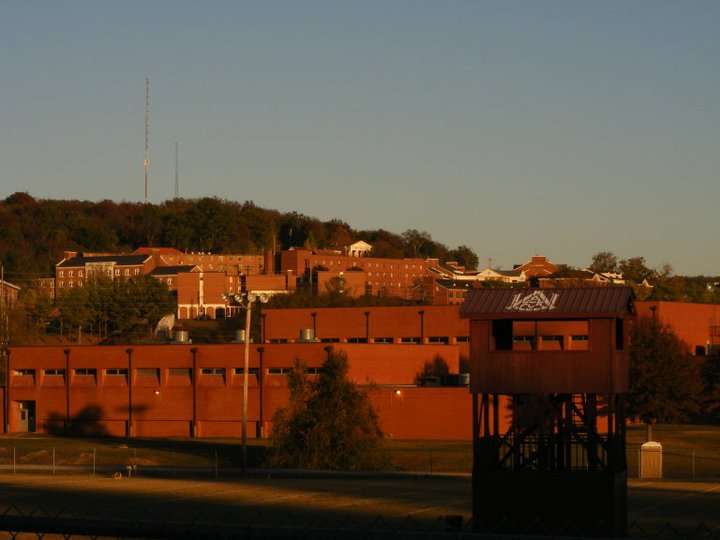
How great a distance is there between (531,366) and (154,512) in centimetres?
1348

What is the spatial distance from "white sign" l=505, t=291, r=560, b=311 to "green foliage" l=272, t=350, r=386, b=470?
98.2ft

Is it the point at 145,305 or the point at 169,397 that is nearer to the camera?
the point at 169,397

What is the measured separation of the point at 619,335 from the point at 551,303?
8.81ft

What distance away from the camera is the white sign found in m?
37.9

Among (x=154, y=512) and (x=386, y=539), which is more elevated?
(x=386, y=539)

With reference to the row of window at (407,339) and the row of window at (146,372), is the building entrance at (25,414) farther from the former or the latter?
the row of window at (407,339)

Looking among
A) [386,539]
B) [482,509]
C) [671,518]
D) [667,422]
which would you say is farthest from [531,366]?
[667,422]

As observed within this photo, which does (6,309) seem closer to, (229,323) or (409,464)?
(229,323)

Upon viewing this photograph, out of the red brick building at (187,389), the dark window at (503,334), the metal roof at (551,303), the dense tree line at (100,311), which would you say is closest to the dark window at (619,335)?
the metal roof at (551,303)

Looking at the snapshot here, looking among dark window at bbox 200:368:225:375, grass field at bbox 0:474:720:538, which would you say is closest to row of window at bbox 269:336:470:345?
dark window at bbox 200:368:225:375

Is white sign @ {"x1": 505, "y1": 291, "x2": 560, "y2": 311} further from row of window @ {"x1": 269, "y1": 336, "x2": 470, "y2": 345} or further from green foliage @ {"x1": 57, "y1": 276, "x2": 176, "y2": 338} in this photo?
green foliage @ {"x1": 57, "y1": 276, "x2": 176, "y2": 338}

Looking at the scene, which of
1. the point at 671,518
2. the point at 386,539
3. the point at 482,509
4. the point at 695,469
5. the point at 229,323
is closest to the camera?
the point at 386,539

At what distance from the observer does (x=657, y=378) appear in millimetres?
86562

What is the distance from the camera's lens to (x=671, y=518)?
42031mm
